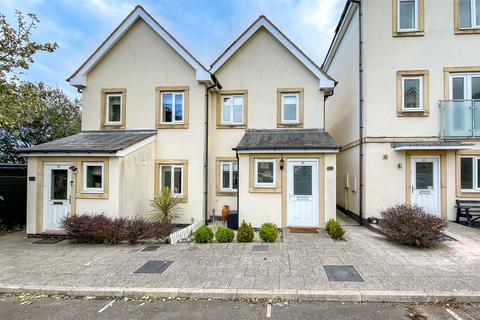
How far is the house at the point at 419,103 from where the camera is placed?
34.3 ft

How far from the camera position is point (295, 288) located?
5164 millimetres

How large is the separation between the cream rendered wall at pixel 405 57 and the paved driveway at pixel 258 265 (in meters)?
4.34

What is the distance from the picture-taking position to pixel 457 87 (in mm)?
10664

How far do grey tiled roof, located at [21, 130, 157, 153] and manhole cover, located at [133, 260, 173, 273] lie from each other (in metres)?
4.19

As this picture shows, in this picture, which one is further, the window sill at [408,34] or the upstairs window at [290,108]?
the upstairs window at [290,108]

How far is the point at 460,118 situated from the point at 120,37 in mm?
13960

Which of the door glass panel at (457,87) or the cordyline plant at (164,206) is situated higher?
the door glass panel at (457,87)

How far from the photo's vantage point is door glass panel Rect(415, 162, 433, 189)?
1065 cm

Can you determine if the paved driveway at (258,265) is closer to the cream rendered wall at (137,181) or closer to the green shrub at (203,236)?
the green shrub at (203,236)

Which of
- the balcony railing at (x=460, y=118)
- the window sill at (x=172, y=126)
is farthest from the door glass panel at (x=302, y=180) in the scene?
the balcony railing at (x=460, y=118)

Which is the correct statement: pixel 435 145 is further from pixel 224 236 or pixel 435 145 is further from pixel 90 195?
pixel 90 195

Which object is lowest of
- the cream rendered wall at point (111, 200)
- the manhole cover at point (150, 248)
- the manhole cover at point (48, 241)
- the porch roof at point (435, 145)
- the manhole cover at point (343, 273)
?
the manhole cover at point (48, 241)

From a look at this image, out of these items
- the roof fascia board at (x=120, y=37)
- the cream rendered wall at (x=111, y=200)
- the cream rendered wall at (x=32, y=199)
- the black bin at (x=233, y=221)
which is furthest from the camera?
the roof fascia board at (x=120, y=37)

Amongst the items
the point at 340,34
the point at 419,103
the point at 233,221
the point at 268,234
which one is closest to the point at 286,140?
the point at 233,221
